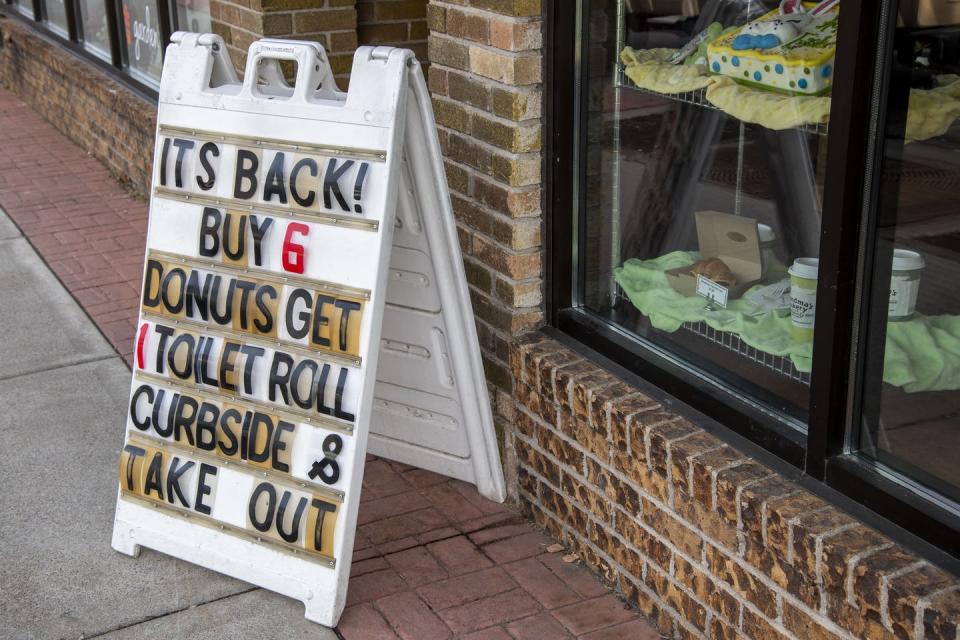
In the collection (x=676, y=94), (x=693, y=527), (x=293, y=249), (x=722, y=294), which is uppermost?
(x=676, y=94)

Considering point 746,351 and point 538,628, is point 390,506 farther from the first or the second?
point 746,351

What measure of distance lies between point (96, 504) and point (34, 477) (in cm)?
33

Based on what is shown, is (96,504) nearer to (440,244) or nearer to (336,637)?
(336,637)

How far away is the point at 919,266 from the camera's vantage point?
7.69 ft

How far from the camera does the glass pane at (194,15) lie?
5655 mm

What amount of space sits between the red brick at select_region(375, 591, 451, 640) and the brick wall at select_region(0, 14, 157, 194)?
4159 mm

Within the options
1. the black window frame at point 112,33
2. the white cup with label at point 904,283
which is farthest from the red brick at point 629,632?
the black window frame at point 112,33

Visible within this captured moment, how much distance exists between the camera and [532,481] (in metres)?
3.56

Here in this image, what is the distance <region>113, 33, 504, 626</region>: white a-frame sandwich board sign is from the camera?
296 cm

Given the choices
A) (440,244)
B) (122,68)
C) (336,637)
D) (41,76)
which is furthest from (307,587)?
(41,76)

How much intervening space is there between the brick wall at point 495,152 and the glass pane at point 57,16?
636 centimetres

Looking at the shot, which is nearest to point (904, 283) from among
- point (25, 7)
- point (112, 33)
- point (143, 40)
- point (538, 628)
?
point (538, 628)

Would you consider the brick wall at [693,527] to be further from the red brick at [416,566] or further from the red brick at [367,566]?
the red brick at [367,566]

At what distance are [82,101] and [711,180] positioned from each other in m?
6.20
